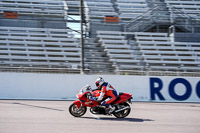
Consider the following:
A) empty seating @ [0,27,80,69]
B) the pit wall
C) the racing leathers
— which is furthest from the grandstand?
the racing leathers

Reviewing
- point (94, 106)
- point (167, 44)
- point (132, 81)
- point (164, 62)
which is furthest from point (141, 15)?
point (94, 106)

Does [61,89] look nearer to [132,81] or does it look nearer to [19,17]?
[132,81]

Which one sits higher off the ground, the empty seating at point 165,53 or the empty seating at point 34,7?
the empty seating at point 34,7

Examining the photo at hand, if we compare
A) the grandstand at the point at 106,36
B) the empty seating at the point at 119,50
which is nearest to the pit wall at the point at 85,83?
the grandstand at the point at 106,36

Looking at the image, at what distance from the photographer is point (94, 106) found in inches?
360

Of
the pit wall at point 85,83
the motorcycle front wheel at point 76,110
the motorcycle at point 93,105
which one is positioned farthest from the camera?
the pit wall at point 85,83

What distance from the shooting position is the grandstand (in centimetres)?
1977

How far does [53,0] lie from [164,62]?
11.0 meters

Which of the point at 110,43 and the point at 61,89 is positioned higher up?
the point at 110,43

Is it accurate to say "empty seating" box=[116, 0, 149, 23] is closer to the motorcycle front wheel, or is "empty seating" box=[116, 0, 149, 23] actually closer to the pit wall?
the pit wall

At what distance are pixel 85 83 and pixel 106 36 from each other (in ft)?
21.7

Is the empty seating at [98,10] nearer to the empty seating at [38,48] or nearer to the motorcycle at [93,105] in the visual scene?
the empty seating at [38,48]

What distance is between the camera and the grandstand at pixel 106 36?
1977 cm

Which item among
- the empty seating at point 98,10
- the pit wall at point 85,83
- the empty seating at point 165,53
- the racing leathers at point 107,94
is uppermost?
the empty seating at point 98,10
